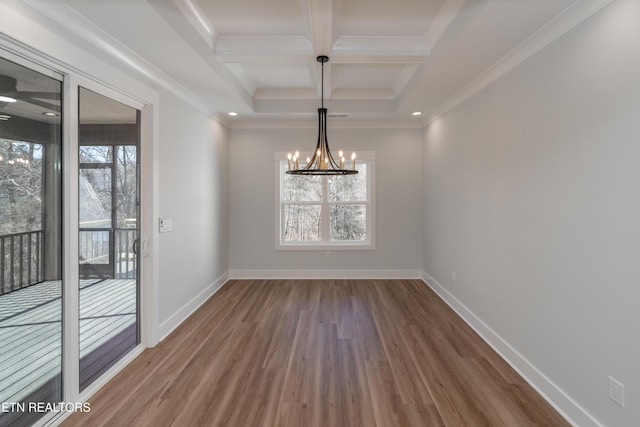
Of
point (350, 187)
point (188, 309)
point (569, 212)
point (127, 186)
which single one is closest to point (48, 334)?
point (127, 186)

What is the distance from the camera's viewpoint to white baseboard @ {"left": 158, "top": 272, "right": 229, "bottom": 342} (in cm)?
321

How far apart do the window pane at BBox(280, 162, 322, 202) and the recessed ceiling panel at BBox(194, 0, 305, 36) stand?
2.81 m

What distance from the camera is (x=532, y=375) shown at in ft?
7.84

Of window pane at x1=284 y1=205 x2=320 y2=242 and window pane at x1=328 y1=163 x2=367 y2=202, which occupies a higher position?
window pane at x1=328 y1=163 x2=367 y2=202

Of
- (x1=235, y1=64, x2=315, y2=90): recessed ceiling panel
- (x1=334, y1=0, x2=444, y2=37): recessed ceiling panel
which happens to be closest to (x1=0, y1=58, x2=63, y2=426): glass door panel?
(x1=235, y1=64, x2=315, y2=90): recessed ceiling panel

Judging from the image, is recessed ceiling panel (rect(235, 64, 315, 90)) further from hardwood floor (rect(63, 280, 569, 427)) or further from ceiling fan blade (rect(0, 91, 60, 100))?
hardwood floor (rect(63, 280, 569, 427))

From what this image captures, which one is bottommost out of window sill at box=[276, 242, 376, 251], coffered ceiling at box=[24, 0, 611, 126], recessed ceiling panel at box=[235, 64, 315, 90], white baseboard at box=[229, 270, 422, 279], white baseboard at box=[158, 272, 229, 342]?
white baseboard at box=[158, 272, 229, 342]

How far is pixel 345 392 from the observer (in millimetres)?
2285

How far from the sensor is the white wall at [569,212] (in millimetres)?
1660

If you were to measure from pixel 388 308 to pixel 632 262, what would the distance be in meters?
2.61

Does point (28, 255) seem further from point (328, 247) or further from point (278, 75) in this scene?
point (328, 247)

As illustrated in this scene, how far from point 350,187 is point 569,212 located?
3.56 m

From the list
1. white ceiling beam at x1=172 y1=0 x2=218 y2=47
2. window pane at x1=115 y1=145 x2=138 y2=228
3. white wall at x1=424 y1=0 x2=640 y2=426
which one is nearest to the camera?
white wall at x1=424 y1=0 x2=640 y2=426

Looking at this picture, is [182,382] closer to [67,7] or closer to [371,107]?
[67,7]
